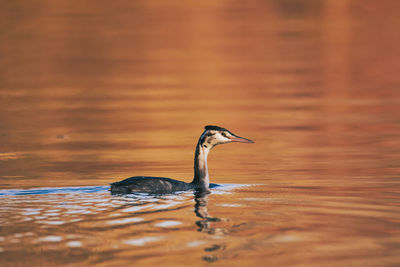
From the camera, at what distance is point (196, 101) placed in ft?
102

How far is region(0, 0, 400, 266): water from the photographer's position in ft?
38.1

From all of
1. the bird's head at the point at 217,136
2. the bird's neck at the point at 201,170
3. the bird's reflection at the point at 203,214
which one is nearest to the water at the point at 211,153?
the bird's reflection at the point at 203,214

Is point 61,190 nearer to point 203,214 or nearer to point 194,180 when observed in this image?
point 194,180

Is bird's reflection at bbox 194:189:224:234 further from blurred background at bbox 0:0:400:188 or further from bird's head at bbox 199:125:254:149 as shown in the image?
blurred background at bbox 0:0:400:188

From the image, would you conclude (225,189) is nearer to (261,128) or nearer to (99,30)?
(261,128)

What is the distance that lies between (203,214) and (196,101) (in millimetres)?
17753

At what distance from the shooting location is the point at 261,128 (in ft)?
82.2

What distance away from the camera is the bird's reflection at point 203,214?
12336 millimetres

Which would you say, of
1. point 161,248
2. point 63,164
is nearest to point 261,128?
point 63,164

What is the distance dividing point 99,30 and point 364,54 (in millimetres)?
25269

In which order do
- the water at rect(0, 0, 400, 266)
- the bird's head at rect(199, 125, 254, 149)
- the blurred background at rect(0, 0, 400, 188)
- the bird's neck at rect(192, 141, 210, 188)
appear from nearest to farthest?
1. the water at rect(0, 0, 400, 266)
2. the bird's neck at rect(192, 141, 210, 188)
3. the bird's head at rect(199, 125, 254, 149)
4. the blurred background at rect(0, 0, 400, 188)

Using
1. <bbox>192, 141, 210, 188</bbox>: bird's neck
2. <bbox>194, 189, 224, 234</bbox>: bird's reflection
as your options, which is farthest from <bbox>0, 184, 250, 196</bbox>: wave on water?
<bbox>194, 189, 224, 234</bbox>: bird's reflection

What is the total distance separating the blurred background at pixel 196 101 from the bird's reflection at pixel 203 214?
66.8 inches

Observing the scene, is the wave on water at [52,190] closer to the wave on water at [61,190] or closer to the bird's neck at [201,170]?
the wave on water at [61,190]
